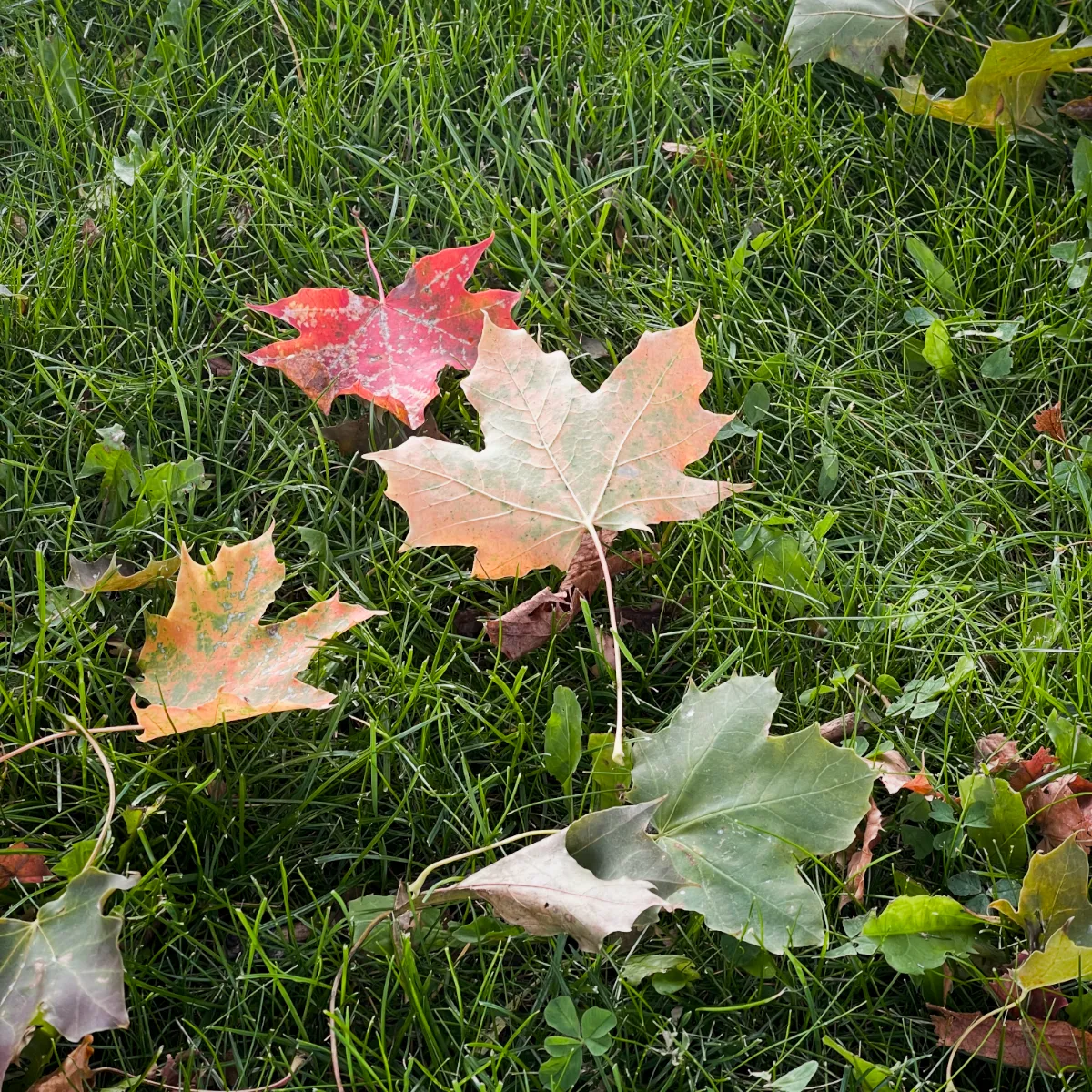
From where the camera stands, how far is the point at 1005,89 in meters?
2.12

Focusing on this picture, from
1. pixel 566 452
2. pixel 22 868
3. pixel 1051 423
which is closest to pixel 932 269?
pixel 1051 423

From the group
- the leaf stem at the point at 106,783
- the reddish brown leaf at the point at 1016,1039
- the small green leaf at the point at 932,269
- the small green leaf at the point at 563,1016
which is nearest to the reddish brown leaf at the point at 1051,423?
the small green leaf at the point at 932,269

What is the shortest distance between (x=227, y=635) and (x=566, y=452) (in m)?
0.52

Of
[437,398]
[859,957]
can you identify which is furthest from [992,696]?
[437,398]

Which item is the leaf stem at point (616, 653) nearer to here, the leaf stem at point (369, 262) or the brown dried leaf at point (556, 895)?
the brown dried leaf at point (556, 895)

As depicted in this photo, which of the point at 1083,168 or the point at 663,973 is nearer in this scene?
the point at 663,973

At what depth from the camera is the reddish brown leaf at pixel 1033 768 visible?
1.46 meters

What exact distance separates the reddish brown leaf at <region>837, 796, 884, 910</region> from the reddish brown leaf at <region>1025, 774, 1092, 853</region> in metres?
0.19

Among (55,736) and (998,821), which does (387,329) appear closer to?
(55,736)

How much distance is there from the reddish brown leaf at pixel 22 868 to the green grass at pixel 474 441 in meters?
0.06

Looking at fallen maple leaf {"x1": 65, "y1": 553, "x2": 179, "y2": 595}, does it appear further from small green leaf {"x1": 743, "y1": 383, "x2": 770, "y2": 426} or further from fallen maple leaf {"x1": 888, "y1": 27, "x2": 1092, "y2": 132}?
fallen maple leaf {"x1": 888, "y1": 27, "x2": 1092, "y2": 132}

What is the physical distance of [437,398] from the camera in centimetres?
184

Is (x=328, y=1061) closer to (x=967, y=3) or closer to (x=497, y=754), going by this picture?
(x=497, y=754)

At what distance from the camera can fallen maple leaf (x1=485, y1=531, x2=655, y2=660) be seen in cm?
160
